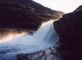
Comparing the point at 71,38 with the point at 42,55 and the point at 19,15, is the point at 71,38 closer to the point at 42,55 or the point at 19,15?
the point at 42,55

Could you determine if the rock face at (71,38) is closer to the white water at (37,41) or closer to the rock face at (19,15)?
the white water at (37,41)

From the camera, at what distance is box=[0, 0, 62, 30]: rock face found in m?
41.4

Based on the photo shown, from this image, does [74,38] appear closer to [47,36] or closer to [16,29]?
[47,36]

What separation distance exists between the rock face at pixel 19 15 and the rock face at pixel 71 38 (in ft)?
52.7

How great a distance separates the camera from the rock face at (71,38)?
2345 centimetres

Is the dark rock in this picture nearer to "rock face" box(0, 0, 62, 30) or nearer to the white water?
the white water

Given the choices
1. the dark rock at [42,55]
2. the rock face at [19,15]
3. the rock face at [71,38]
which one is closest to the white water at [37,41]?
the rock face at [19,15]

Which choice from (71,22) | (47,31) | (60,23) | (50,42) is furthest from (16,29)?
(71,22)

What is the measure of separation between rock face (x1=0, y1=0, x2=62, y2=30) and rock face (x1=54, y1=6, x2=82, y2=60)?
16.1 m

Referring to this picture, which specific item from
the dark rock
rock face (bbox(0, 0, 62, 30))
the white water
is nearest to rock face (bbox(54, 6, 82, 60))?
the dark rock

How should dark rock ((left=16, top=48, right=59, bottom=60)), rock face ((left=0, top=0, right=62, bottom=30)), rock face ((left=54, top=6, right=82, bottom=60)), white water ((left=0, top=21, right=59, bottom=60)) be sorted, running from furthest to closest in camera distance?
rock face ((left=0, top=0, right=62, bottom=30)), white water ((left=0, top=21, right=59, bottom=60)), rock face ((left=54, top=6, right=82, bottom=60)), dark rock ((left=16, top=48, right=59, bottom=60))

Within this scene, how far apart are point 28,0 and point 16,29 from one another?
1181 centimetres

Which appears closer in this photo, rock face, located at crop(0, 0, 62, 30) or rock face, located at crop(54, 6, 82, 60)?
rock face, located at crop(54, 6, 82, 60)

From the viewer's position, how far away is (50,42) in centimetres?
3219
